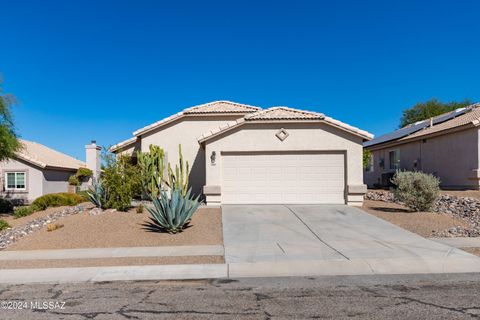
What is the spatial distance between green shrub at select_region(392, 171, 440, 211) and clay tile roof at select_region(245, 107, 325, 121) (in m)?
4.48

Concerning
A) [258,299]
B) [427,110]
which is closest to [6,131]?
[258,299]

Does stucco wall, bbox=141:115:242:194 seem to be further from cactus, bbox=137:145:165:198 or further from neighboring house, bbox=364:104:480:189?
neighboring house, bbox=364:104:480:189

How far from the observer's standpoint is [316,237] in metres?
12.2

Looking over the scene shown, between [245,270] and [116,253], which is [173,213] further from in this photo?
[245,270]

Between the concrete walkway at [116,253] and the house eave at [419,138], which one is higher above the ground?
the house eave at [419,138]

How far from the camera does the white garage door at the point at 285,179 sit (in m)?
17.9

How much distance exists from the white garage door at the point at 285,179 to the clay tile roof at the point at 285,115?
5.30 ft

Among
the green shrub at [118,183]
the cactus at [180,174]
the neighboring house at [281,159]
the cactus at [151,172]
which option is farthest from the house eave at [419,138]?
the green shrub at [118,183]

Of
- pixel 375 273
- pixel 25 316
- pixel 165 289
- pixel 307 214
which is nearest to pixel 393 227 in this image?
pixel 307 214

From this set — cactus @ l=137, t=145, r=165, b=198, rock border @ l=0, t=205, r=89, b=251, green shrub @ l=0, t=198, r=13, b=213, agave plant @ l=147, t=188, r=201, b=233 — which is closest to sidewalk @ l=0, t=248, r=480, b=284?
agave plant @ l=147, t=188, r=201, b=233

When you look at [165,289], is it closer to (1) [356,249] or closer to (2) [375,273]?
(2) [375,273]

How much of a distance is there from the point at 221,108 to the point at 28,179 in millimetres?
14204

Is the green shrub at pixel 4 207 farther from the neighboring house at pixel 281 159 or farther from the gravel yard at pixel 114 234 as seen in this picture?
the neighboring house at pixel 281 159

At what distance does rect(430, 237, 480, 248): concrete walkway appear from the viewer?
10.9 metres
